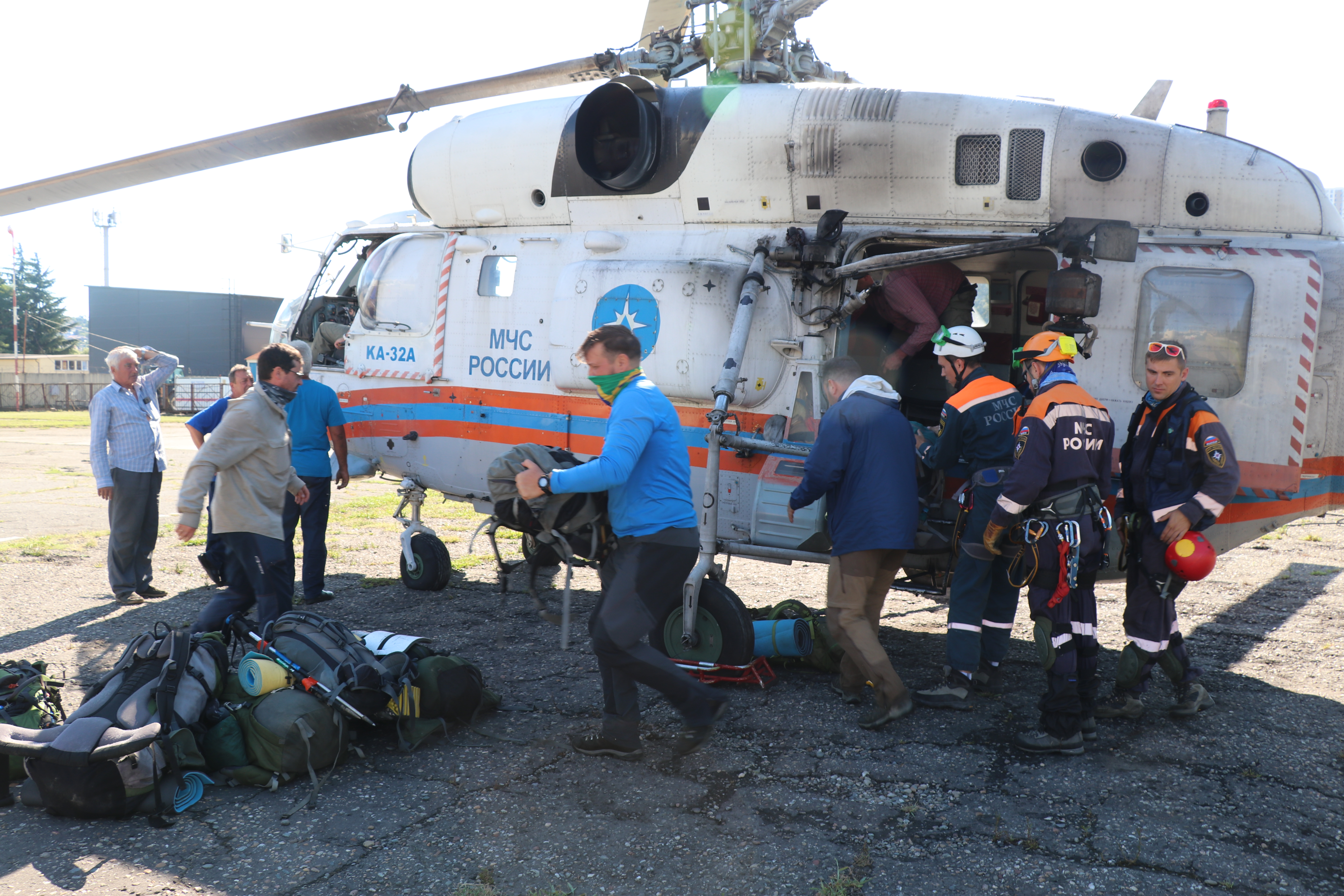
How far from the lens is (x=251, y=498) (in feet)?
15.5

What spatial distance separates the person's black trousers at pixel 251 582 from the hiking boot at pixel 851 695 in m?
3.10

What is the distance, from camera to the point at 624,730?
4027mm

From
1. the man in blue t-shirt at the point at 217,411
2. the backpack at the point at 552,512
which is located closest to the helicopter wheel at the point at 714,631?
the backpack at the point at 552,512

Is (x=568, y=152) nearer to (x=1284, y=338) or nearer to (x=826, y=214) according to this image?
(x=826, y=214)

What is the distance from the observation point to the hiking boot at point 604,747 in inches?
159

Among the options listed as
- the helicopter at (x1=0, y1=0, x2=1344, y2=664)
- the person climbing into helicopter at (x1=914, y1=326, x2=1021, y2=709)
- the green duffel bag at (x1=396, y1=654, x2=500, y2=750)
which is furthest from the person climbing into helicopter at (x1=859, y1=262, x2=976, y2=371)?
the green duffel bag at (x1=396, y1=654, x2=500, y2=750)

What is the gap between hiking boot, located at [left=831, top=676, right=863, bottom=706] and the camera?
16.0ft

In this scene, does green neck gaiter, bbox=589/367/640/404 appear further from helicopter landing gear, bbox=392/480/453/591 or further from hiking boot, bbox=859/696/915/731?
helicopter landing gear, bbox=392/480/453/591

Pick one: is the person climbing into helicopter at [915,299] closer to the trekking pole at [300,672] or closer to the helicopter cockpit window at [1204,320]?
the helicopter cockpit window at [1204,320]

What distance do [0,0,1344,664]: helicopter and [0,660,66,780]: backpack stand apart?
2.65 meters

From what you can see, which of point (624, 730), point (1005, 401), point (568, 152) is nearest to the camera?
point (624, 730)

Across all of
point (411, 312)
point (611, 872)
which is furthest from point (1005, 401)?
point (411, 312)

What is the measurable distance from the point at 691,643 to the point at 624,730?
1.16 meters

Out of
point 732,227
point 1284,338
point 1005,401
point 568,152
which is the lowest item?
point 1005,401
